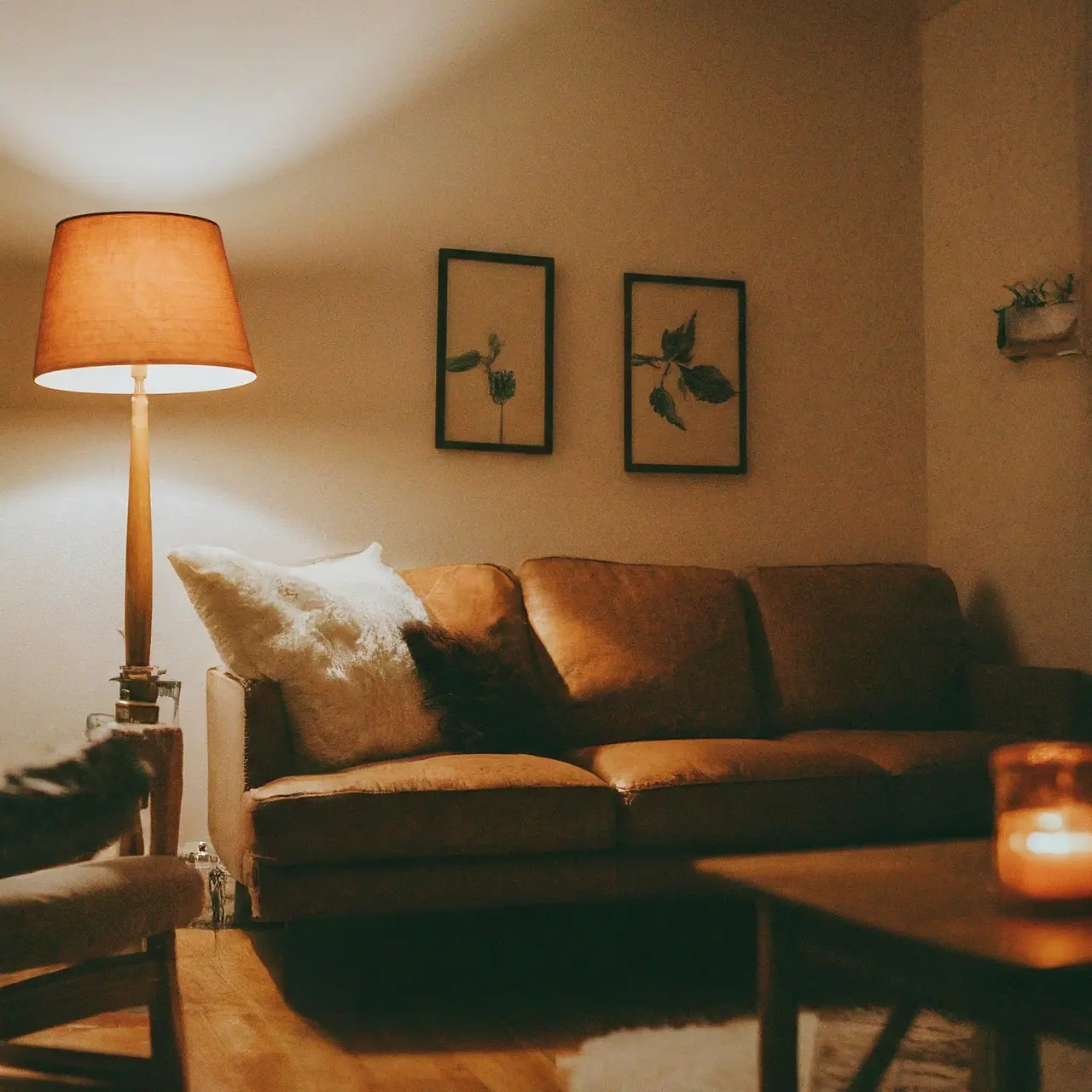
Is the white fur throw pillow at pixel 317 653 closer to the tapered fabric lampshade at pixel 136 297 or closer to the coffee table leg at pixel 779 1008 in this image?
the tapered fabric lampshade at pixel 136 297

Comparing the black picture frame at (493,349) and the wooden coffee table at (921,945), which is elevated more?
the black picture frame at (493,349)

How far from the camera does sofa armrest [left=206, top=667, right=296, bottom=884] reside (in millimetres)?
2500

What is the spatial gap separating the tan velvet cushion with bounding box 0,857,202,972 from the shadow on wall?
2.60 m

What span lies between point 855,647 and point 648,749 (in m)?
0.92

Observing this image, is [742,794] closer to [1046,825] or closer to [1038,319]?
[1046,825]

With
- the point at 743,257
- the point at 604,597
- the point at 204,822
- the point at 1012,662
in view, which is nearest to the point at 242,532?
the point at 204,822

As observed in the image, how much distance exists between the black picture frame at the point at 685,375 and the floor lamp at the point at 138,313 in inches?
52.8

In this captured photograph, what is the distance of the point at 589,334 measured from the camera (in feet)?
12.3

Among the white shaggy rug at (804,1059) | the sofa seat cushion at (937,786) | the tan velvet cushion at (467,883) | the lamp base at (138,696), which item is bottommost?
the white shaggy rug at (804,1059)

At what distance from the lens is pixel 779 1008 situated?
1693 mm

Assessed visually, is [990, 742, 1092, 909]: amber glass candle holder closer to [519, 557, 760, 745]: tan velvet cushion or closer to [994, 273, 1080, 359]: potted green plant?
[519, 557, 760, 745]: tan velvet cushion

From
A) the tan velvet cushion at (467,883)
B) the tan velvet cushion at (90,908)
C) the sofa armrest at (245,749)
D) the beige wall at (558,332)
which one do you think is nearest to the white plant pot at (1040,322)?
the beige wall at (558,332)

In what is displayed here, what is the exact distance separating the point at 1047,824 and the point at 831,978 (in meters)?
1.19

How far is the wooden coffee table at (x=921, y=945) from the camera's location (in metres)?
1.34
